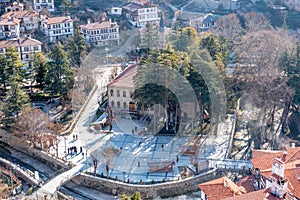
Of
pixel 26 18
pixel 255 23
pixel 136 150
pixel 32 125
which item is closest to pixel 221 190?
pixel 136 150


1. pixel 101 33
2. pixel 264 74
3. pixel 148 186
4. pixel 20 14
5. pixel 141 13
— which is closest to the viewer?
pixel 148 186

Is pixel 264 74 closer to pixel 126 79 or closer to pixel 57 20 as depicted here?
pixel 126 79

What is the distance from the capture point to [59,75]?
29703 mm

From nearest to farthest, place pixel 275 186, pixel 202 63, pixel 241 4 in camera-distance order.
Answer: pixel 275 186
pixel 202 63
pixel 241 4

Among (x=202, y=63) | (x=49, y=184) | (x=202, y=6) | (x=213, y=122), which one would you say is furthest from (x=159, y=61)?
(x=202, y=6)

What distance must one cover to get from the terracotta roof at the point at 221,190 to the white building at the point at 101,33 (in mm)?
26634

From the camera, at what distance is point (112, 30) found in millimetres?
42406

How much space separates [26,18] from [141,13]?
1216 cm

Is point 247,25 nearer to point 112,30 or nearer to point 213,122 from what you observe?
point 112,30

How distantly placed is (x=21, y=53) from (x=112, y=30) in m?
9.71

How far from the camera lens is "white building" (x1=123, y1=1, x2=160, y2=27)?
46625mm

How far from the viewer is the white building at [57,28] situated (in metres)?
41.4

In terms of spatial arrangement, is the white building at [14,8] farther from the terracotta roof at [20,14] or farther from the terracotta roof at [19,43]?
the terracotta roof at [19,43]

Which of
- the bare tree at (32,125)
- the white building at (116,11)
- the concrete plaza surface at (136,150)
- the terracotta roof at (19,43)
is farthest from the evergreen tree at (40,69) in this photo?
the white building at (116,11)
